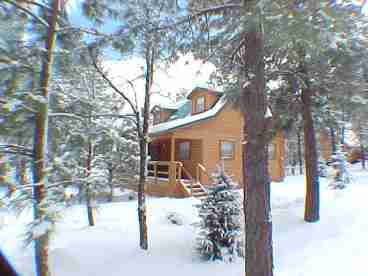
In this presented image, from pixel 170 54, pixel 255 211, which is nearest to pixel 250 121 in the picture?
pixel 255 211

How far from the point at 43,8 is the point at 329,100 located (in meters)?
8.44

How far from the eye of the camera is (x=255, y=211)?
5.08 metres

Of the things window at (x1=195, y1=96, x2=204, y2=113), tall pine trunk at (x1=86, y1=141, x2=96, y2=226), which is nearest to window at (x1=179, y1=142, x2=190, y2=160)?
window at (x1=195, y1=96, x2=204, y2=113)

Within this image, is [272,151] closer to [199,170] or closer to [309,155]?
[199,170]

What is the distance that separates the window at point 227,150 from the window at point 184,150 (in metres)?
2.02

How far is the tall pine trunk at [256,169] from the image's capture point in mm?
5023

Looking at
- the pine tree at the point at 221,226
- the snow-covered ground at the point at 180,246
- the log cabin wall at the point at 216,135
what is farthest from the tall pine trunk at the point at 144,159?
the log cabin wall at the point at 216,135

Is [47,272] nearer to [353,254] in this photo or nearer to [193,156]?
[353,254]

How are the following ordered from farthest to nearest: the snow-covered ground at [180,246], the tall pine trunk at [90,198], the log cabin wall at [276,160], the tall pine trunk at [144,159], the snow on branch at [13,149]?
1. the log cabin wall at [276,160]
2. the tall pine trunk at [144,159]
3. the snow-covered ground at [180,246]
4. the tall pine trunk at [90,198]
5. the snow on branch at [13,149]

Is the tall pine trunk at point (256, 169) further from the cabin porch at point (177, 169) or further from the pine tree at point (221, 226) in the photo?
the cabin porch at point (177, 169)

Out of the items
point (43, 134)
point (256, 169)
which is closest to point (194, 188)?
point (256, 169)

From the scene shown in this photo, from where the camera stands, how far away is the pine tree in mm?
7383

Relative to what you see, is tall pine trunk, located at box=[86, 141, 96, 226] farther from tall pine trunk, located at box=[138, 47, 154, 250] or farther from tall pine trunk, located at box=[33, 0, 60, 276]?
tall pine trunk, located at box=[138, 47, 154, 250]

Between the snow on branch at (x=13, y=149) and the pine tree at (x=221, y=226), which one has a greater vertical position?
the snow on branch at (x=13, y=149)
